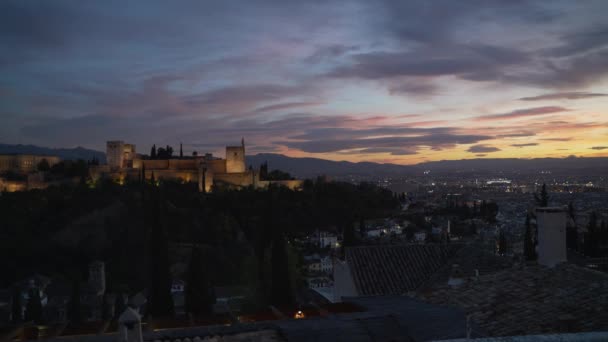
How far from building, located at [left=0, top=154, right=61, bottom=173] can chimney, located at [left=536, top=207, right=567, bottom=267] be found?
3140 inches

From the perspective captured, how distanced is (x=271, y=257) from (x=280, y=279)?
1.31m

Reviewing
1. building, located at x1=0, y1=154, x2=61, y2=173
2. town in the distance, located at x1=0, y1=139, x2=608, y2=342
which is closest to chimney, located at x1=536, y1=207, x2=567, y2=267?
town in the distance, located at x1=0, y1=139, x2=608, y2=342

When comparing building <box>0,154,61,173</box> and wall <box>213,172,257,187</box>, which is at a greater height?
building <box>0,154,61,173</box>

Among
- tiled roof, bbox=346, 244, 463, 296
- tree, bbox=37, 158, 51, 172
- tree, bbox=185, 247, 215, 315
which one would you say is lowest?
tree, bbox=185, 247, 215, 315

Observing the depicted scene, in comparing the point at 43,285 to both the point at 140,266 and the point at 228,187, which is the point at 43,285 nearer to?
the point at 140,266

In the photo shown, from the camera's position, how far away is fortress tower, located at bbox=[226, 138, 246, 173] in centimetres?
7675

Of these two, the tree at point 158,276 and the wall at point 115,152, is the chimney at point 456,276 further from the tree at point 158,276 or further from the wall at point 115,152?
the wall at point 115,152

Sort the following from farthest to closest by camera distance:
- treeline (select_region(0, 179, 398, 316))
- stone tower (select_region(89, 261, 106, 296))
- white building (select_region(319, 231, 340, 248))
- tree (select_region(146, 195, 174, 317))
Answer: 1. white building (select_region(319, 231, 340, 248))
2. treeline (select_region(0, 179, 398, 316))
3. stone tower (select_region(89, 261, 106, 296))
4. tree (select_region(146, 195, 174, 317))

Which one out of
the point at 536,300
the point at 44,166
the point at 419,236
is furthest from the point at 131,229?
the point at 536,300

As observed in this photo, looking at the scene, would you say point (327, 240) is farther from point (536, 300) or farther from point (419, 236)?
point (536, 300)

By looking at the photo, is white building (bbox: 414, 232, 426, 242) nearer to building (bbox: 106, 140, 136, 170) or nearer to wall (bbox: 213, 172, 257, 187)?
wall (bbox: 213, 172, 257, 187)

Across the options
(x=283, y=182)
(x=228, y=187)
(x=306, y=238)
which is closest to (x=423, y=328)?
(x=306, y=238)

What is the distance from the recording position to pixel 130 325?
6004 mm

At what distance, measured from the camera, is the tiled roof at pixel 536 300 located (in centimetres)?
682
